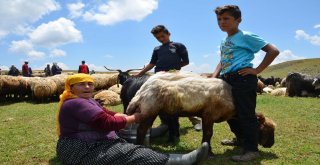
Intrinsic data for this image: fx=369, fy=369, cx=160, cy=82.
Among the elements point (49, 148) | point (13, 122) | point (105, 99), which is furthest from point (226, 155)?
point (105, 99)

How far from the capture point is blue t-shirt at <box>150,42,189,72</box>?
24.2 feet

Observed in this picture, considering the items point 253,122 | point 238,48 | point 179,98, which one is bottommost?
point 253,122

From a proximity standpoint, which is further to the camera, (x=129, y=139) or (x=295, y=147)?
(x=295, y=147)

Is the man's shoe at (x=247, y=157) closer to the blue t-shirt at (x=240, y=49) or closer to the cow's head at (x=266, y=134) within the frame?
the cow's head at (x=266, y=134)

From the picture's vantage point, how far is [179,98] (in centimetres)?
543

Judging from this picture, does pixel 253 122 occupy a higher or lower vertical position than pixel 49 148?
higher

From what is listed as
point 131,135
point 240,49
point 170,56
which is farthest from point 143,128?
point 170,56

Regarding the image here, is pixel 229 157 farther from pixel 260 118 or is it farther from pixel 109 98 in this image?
pixel 109 98

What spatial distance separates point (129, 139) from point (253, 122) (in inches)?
76.3

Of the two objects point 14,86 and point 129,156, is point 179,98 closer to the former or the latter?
point 129,156

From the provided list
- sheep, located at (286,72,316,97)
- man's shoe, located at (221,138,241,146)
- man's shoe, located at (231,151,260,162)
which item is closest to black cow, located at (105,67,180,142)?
man's shoe, located at (221,138,241,146)

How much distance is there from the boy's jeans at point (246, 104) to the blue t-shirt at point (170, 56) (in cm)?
188

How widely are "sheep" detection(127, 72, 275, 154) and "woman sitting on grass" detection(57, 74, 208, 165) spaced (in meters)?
0.83

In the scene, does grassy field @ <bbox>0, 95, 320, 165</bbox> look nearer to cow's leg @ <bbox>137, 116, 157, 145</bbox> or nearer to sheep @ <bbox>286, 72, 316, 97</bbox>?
cow's leg @ <bbox>137, 116, 157, 145</bbox>
